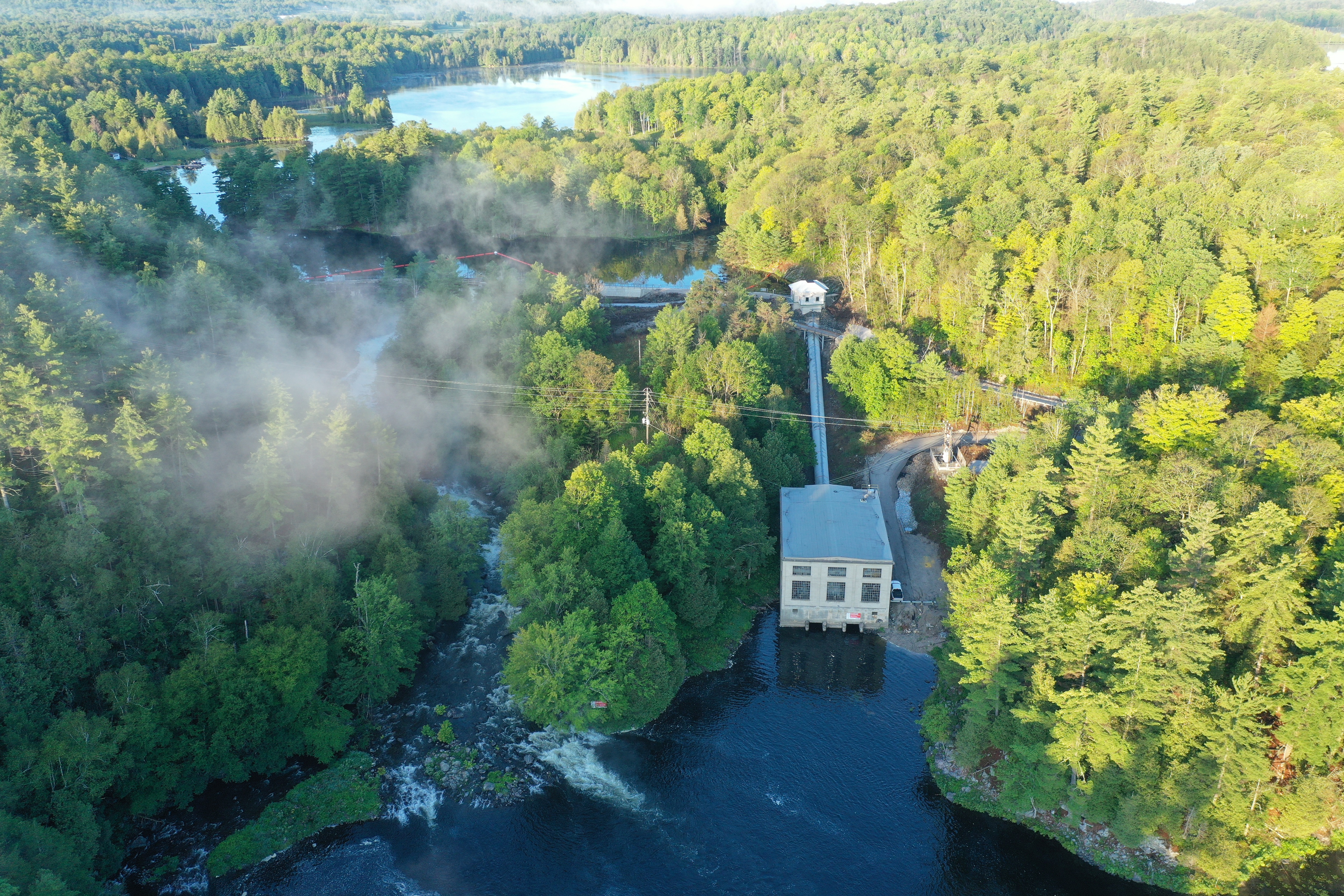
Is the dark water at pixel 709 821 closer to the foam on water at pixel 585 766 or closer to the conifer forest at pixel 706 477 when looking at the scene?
the foam on water at pixel 585 766

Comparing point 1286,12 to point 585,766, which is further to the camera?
point 1286,12

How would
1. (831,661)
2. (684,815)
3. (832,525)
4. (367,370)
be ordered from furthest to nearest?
(367,370) < (832,525) < (831,661) < (684,815)

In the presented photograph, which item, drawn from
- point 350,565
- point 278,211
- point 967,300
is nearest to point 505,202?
point 278,211

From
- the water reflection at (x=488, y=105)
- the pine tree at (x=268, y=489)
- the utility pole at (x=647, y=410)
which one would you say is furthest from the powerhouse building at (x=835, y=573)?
the water reflection at (x=488, y=105)

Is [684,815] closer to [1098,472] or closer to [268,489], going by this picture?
[1098,472]

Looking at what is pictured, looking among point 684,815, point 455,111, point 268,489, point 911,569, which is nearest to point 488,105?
point 455,111

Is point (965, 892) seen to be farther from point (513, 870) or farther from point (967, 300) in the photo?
point (967, 300)

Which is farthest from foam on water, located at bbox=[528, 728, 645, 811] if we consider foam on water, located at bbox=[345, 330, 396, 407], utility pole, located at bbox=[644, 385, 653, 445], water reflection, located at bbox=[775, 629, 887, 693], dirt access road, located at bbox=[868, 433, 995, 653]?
foam on water, located at bbox=[345, 330, 396, 407]
